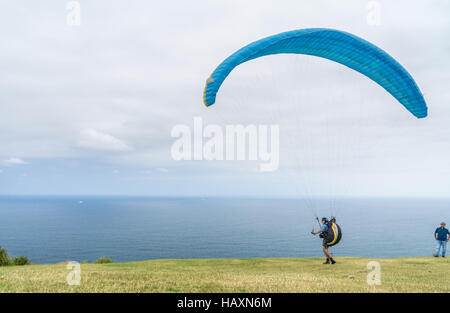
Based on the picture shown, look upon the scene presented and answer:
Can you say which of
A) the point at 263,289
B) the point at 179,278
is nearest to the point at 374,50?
the point at 263,289

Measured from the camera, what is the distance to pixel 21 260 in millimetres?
27641

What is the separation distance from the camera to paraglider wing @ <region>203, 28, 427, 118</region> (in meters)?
10.9

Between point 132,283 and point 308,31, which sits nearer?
point 132,283

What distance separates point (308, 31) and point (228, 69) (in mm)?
3769

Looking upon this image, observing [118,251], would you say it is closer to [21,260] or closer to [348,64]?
[21,260]

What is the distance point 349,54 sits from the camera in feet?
40.9

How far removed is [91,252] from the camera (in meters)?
94.0

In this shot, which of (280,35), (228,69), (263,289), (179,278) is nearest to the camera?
(263,289)

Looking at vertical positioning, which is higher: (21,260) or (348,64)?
(348,64)

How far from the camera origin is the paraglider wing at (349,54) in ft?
35.7
